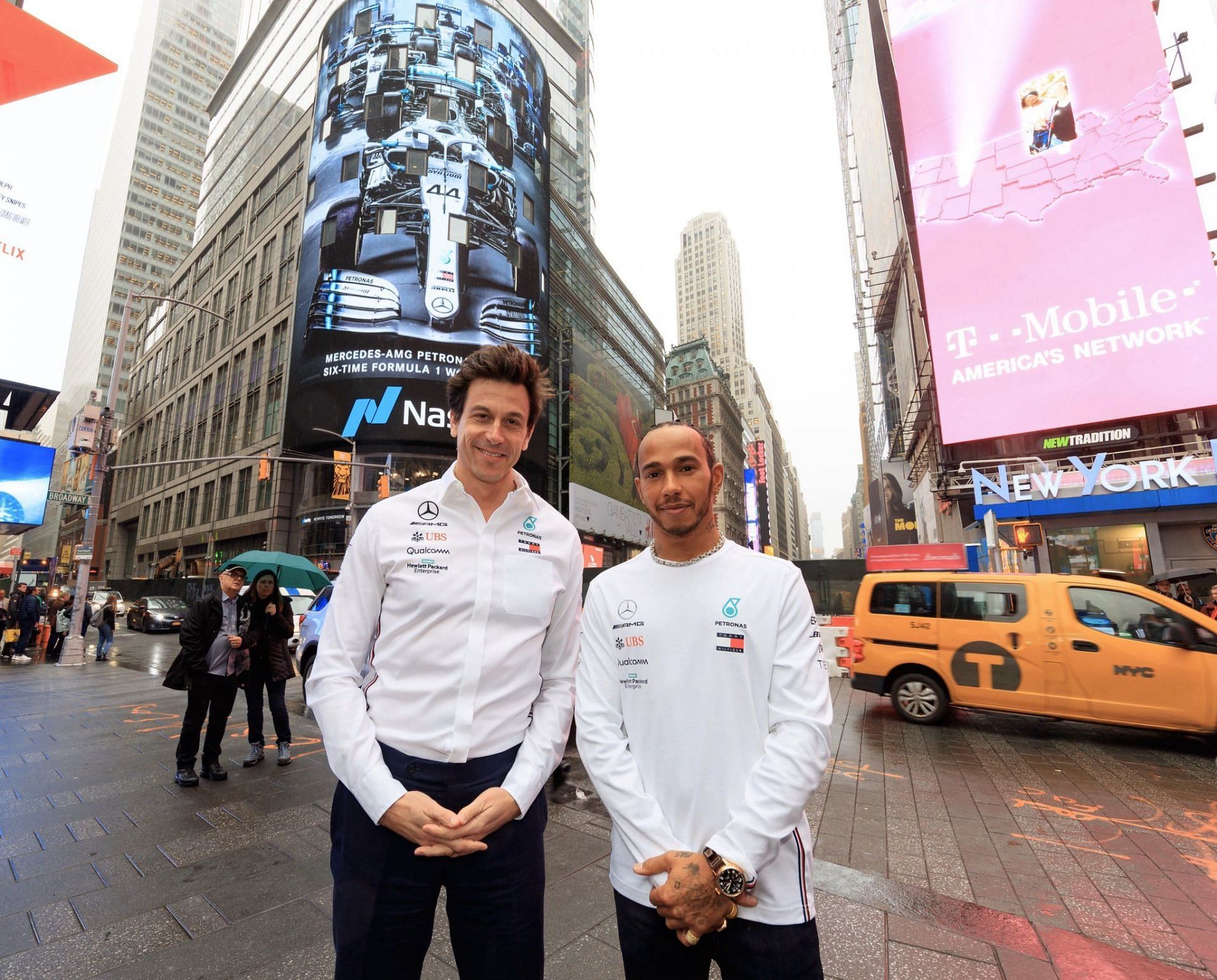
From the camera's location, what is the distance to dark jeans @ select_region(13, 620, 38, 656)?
14773 millimetres

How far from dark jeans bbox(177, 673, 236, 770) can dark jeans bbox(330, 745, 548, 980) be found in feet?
16.3

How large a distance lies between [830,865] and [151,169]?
120m

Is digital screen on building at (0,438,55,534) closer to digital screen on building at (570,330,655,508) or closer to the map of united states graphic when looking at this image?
the map of united states graphic

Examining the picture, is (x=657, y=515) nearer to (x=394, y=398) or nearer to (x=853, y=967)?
(x=853, y=967)

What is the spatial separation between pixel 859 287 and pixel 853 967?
5797 cm

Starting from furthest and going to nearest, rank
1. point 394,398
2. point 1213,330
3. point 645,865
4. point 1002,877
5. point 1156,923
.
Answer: point 394,398
point 1213,330
point 1002,877
point 1156,923
point 645,865

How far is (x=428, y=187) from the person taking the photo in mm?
34219

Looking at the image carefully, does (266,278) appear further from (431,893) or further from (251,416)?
(431,893)

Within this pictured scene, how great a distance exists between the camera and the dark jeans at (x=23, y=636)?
14.8 m

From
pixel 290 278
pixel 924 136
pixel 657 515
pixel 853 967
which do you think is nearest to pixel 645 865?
pixel 657 515

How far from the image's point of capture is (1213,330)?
1741 centimetres

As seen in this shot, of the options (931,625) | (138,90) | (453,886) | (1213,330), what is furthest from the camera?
(138,90)

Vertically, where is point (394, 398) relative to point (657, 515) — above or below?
above

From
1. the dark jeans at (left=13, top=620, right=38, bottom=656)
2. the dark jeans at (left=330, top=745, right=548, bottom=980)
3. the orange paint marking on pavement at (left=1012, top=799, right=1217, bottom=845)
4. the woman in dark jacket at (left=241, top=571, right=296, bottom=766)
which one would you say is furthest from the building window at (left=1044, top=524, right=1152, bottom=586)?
the dark jeans at (left=13, top=620, right=38, bottom=656)
